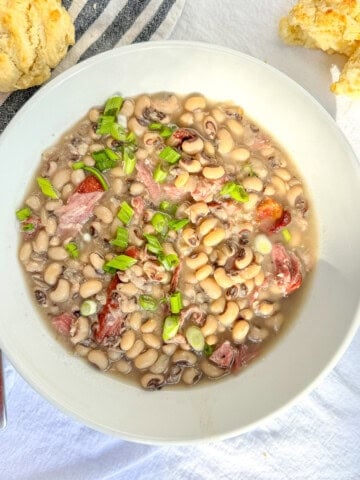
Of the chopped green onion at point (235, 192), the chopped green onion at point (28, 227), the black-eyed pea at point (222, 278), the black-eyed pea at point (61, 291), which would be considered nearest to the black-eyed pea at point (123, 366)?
the black-eyed pea at point (61, 291)

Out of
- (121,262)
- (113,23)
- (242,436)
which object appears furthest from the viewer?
(242,436)

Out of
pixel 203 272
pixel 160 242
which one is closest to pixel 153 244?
pixel 160 242

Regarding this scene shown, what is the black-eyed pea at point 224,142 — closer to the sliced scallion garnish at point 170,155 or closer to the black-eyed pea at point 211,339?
the sliced scallion garnish at point 170,155

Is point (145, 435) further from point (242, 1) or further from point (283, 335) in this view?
point (242, 1)

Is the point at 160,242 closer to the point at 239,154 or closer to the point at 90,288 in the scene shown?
the point at 90,288

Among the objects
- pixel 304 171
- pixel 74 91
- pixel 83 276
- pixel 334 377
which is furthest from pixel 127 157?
pixel 334 377

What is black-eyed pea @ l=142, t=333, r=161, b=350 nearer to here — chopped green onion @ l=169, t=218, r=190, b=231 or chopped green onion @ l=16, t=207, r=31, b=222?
chopped green onion @ l=169, t=218, r=190, b=231
